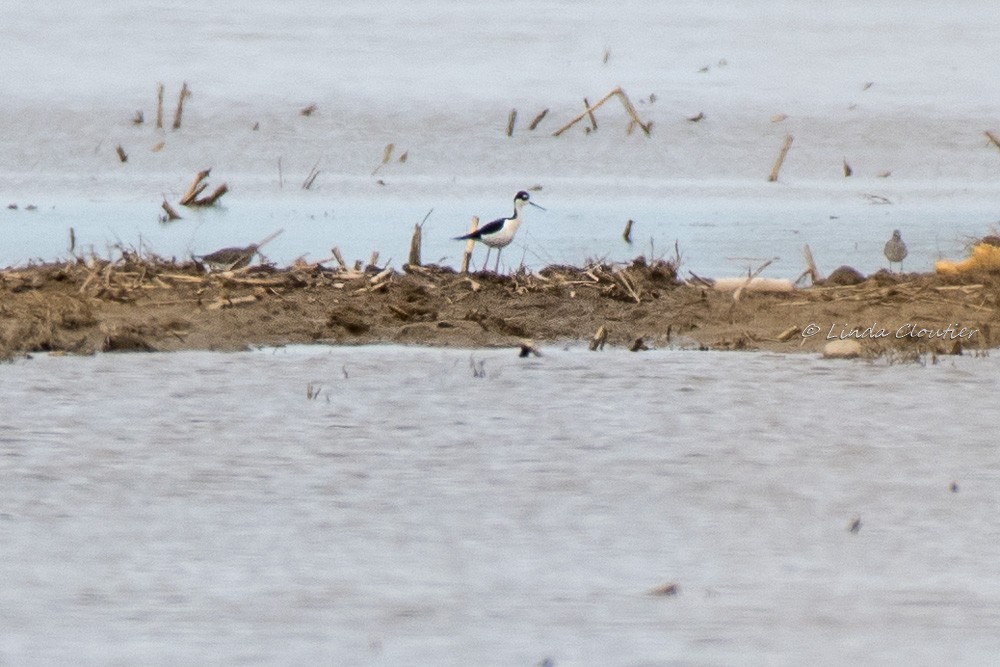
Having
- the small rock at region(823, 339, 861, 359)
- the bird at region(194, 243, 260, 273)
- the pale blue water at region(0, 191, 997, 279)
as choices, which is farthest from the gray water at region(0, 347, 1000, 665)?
the pale blue water at region(0, 191, 997, 279)

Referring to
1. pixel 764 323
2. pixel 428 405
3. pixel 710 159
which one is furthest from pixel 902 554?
pixel 710 159

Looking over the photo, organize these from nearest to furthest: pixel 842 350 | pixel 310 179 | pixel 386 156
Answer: pixel 842 350 < pixel 310 179 < pixel 386 156

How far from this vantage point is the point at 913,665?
6027mm

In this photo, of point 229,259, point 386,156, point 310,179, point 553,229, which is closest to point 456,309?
point 229,259

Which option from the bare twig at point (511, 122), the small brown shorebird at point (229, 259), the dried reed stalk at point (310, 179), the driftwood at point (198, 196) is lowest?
the small brown shorebird at point (229, 259)

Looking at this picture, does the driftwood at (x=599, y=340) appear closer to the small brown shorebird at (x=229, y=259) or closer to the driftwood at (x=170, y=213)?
the small brown shorebird at (x=229, y=259)

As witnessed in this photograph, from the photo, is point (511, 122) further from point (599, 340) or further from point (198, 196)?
point (599, 340)

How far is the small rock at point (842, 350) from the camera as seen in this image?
40.1ft

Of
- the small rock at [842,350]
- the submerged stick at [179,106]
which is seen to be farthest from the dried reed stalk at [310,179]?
the small rock at [842,350]

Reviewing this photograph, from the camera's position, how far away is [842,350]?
1224 cm

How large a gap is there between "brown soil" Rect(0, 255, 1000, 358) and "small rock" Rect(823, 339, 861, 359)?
108mm

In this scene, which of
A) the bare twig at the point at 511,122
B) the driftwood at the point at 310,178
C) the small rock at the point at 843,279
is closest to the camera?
the small rock at the point at 843,279

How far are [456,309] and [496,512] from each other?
5.48 metres
